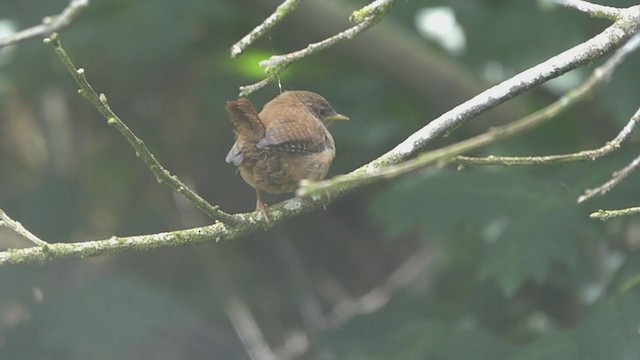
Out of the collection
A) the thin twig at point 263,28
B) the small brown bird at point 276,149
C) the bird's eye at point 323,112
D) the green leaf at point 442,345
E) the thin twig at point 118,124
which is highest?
the bird's eye at point 323,112

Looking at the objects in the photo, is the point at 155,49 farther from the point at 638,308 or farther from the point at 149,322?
the point at 638,308

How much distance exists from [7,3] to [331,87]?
5.09ft

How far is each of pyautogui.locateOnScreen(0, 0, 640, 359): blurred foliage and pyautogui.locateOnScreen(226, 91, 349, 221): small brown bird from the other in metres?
1.03

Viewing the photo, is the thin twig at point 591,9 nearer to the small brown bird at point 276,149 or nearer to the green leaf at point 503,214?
the small brown bird at point 276,149

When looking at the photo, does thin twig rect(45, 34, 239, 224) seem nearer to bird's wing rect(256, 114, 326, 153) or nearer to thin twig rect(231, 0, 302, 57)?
thin twig rect(231, 0, 302, 57)

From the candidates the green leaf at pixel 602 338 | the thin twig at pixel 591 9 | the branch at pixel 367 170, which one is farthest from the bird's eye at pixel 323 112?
the thin twig at pixel 591 9

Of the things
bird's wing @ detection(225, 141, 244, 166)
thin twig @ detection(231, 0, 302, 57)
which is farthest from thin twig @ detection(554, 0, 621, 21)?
bird's wing @ detection(225, 141, 244, 166)

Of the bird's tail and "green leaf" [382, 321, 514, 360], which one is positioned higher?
the bird's tail

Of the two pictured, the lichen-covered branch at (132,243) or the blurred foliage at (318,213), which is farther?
the blurred foliage at (318,213)

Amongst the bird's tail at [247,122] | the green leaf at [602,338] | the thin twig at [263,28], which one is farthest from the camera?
the green leaf at [602,338]

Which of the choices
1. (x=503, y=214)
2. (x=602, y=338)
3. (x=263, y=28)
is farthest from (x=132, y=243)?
(x=503, y=214)

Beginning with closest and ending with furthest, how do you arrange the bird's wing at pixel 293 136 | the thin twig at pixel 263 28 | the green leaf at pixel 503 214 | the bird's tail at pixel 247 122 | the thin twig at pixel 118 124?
the thin twig at pixel 118 124 → the thin twig at pixel 263 28 → the bird's tail at pixel 247 122 → the bird's wing at pixel 293 136 → the green leaf at pixel 503 214

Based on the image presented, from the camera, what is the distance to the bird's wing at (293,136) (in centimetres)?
344

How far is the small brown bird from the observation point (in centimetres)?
339
